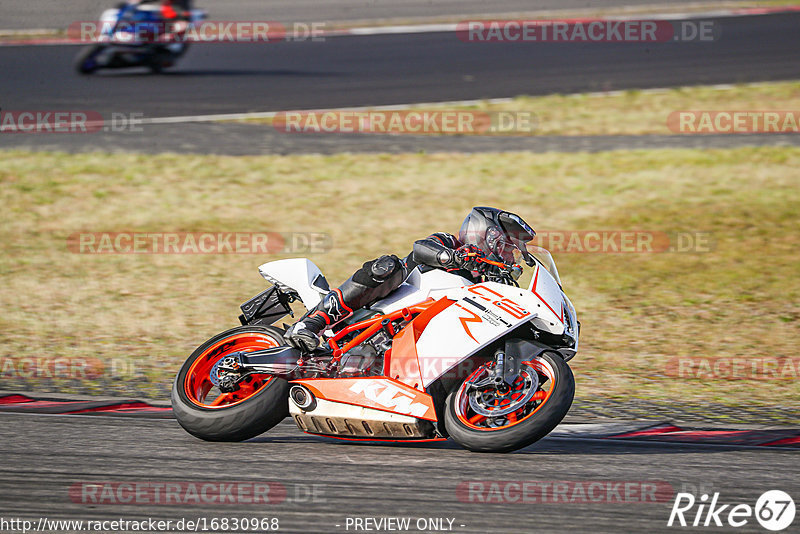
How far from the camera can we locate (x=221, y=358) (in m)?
6.10

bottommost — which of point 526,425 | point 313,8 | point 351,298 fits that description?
point 526,425

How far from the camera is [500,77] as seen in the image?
61.0 feet

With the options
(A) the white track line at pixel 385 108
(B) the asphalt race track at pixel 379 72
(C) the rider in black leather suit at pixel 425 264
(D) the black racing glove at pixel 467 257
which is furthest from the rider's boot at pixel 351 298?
(B) the asphalt race track at pixel 379 72

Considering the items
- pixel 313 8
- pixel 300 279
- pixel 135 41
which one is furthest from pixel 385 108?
pixel 300 279

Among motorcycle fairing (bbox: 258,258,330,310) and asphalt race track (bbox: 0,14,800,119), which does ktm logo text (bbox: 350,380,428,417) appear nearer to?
motorcycle fairing (bbox: 258,258,330,310)

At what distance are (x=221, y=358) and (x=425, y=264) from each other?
142cm

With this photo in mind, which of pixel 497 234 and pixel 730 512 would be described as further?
pixel 497 234

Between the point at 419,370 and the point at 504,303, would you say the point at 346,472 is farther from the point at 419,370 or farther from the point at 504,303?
the point at 504,303

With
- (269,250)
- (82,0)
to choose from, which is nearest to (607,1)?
(82,0)

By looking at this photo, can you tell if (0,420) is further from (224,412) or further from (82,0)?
(82,0)

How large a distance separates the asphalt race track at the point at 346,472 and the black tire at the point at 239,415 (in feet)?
0.31

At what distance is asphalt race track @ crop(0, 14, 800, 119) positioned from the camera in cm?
1677

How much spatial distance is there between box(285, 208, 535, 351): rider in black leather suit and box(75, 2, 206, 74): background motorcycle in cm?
1261

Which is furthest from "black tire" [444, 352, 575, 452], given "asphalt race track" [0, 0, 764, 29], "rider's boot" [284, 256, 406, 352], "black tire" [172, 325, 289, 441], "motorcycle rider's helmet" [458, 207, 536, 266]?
"asphalt race track" [0, 0, 764, 29]
